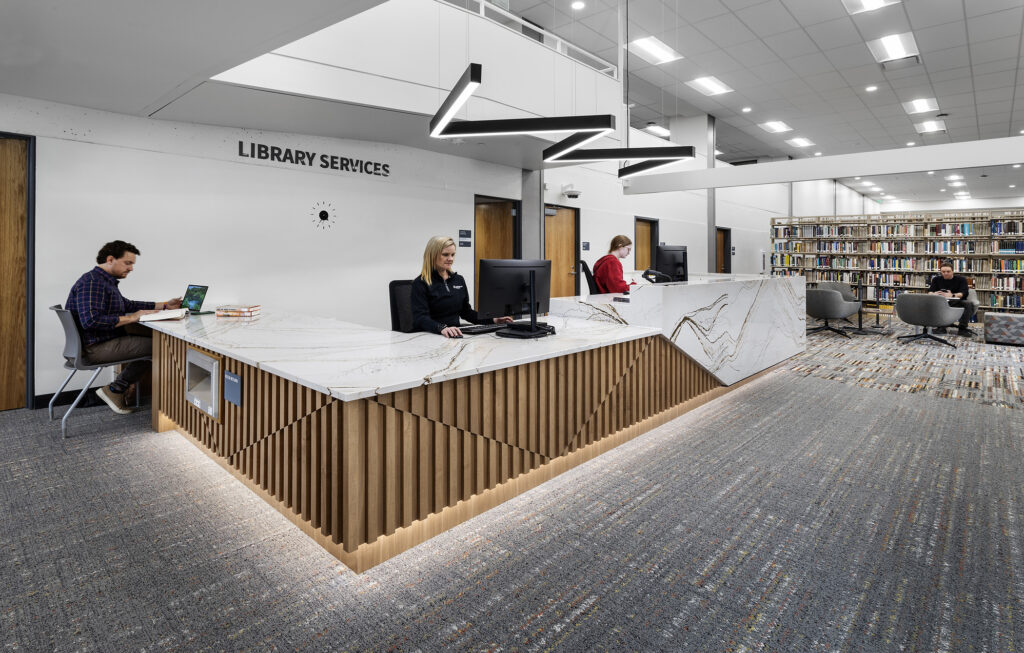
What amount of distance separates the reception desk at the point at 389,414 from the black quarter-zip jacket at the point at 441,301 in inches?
17.8

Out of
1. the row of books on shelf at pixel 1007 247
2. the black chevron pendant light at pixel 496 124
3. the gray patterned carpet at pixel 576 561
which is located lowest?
the gray patterned carpet at pixel 576 561

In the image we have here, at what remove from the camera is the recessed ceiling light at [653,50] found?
770cm

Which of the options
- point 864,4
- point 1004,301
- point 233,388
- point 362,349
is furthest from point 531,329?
point 1004,301

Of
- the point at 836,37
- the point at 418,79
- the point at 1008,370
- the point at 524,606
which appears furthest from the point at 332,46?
the point at 1008,370

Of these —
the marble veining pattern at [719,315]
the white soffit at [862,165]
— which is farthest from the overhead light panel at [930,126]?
the marble veining pattern at [719,315]

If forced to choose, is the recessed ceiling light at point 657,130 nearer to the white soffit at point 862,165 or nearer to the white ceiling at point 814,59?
the white ceiling at point 814,59

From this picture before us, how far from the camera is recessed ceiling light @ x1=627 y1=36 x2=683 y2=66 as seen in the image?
25.3ft

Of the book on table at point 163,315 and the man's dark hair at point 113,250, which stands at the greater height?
the man's dark hair at point 113,250

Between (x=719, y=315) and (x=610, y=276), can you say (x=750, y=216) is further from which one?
(x=719, y=315)

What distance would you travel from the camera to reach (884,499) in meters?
3.02

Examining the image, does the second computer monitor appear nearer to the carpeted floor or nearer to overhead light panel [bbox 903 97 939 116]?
the carpeted floor

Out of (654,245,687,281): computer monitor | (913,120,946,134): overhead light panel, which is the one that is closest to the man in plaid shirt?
(654,245,687,281): computer monitor

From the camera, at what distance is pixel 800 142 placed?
13258 mm

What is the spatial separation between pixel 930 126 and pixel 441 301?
12.6 meters
